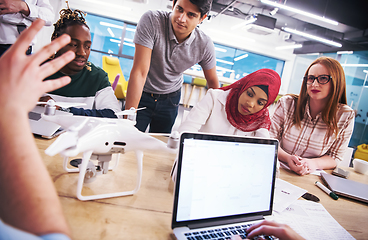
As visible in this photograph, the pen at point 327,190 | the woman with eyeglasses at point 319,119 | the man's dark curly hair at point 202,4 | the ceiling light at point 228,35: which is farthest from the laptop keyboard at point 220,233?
the ceiling light at point 228,35

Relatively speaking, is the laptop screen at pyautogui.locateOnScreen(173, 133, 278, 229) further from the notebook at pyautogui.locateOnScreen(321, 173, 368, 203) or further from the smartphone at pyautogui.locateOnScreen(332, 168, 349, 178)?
the smartphone at pyautogui.locateOnScreen(332, 168, 349, 178)

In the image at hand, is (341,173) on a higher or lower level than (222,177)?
lower

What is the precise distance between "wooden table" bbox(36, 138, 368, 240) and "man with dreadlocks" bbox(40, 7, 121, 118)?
367 millimetres

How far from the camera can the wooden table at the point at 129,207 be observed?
0.48 m

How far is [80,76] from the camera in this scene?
1.18 m

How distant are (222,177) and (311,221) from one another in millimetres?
401

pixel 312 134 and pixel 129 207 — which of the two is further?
pixel 312 134

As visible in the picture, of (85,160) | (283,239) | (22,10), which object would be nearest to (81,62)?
(22,10)

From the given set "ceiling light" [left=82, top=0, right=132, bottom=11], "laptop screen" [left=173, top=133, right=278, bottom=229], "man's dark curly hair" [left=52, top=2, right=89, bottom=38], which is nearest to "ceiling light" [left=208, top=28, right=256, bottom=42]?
"ceiling light" [left=82, top=0, right=132, bottom=11]

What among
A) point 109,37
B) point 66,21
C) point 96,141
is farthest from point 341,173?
point 109,37

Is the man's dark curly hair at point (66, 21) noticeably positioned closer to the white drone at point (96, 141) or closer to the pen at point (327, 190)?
the white drone at point (96, 141)

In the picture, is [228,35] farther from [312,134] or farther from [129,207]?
[129,207]

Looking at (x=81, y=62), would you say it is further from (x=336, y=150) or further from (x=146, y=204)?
(x=336, y=150)

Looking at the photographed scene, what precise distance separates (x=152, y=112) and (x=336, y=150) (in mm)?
1376
